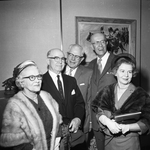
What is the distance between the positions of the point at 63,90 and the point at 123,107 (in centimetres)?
85

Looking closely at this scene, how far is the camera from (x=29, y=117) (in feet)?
5.21

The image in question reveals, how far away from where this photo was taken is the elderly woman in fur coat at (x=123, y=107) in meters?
1.75

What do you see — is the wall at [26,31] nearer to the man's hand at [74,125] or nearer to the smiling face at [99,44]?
the smiling face at [99,44]

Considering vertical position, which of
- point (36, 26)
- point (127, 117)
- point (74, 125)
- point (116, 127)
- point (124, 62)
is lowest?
point (74, 125)

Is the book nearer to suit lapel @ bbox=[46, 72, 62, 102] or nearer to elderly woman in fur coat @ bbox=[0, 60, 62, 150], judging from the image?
elderly woman in fur coat @ bbox=[0, 60, 62, 150]

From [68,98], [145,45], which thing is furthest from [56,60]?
[145,45]

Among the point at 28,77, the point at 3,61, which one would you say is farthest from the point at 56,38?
the point at 28,77

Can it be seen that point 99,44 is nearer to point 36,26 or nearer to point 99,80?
point 99,80

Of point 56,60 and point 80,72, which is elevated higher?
point 56,60

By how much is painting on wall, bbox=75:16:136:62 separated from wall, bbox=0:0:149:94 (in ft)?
0.46

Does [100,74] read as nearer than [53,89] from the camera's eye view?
No

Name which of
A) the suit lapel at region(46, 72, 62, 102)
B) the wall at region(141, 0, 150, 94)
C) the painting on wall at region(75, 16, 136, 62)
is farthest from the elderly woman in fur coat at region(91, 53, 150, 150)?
the wall at region(141, 0, 150, 94)

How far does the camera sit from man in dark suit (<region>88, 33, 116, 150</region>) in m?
2.68

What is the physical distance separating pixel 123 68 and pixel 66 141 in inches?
44.2
